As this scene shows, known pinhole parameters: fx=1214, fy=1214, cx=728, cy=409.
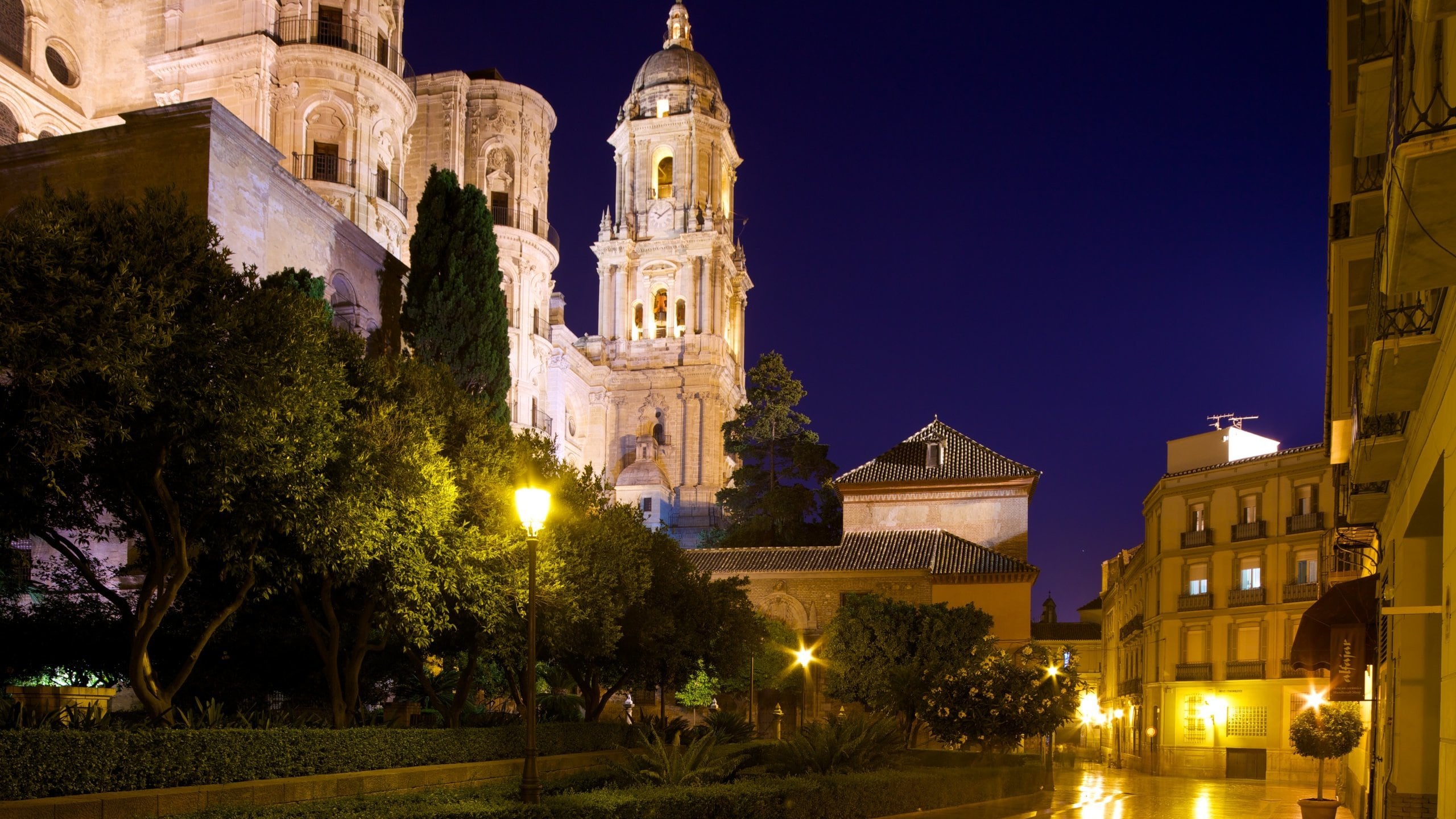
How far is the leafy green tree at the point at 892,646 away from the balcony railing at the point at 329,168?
22044 mm

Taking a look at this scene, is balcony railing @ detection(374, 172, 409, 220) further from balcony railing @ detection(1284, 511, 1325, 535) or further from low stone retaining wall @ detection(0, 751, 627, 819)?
balcony railing @ detection(1284, 511, 1325, 535)

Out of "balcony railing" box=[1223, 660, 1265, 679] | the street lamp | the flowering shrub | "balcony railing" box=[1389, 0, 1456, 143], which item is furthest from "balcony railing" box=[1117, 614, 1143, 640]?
"balcony railing" box=[1389, 0, 1456, 143]

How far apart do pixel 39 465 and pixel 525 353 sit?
37.4 metres

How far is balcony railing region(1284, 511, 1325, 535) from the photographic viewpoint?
41.2m

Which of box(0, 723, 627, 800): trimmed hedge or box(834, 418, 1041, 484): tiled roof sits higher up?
box(834, 418, 1041, 484): tiled roof

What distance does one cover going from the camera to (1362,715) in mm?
25312

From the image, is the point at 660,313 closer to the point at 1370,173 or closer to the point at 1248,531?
the point at 1248,531

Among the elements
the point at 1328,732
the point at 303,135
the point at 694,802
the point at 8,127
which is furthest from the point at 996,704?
the point at 8,127

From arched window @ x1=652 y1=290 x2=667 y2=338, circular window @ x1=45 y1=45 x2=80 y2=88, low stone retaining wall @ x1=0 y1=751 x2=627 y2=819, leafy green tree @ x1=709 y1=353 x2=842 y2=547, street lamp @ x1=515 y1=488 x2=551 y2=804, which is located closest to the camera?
low stone retaining wall @ x1=0 y1=751 x2=627 y2=819

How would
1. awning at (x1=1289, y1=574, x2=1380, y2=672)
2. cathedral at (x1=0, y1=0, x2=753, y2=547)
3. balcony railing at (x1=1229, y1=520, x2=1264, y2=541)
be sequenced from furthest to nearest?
balcony railing at (x1=1229, y1=520, x2=1264, y2=541) → cathedral at (x1=0, y1=0, x2=753, y2=547) → awning at (x1=1289, y1=574, x2=1380, y2=672)

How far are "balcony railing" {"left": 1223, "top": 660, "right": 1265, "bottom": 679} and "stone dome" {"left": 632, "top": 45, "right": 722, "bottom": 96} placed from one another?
5890cm

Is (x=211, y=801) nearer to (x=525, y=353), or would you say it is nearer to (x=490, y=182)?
(x=525, y=353)

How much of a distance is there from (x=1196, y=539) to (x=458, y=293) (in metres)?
29.4

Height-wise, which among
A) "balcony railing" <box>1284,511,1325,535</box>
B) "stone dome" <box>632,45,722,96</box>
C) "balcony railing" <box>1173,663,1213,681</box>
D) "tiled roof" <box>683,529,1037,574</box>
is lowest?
"balcony railing" <box>1173,663,1213,681</box>
